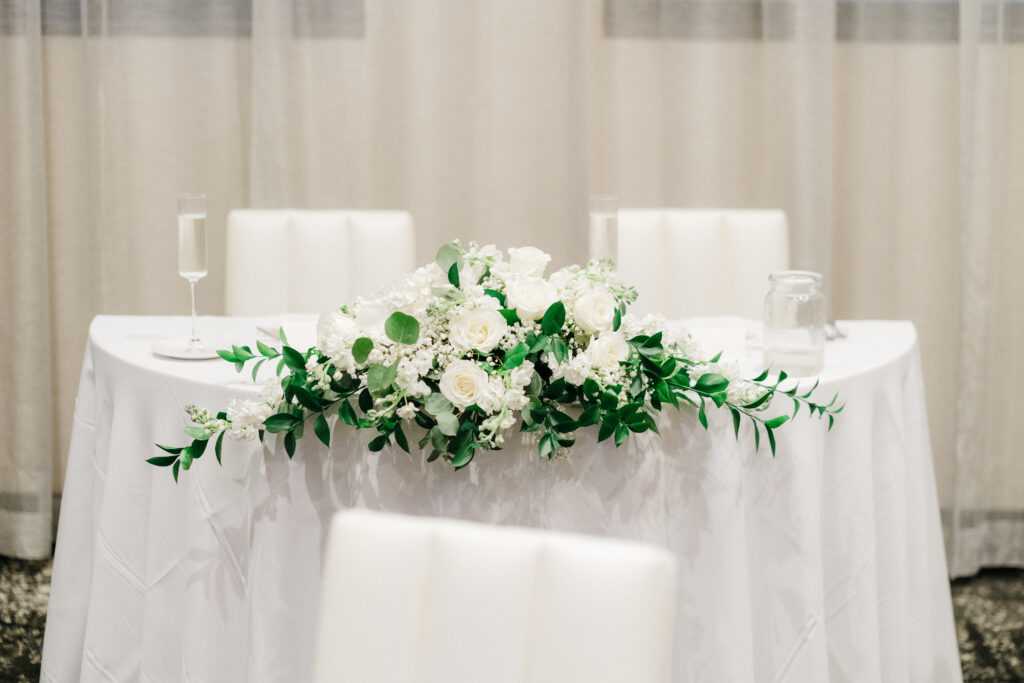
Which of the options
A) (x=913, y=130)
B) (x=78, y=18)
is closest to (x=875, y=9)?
(x=913, y=130)

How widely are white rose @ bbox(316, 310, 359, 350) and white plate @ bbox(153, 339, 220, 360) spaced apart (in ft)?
1.38

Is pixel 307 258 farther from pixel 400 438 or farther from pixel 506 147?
pixel 400 438

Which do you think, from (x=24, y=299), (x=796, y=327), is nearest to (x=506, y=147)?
(x=24, y=299)

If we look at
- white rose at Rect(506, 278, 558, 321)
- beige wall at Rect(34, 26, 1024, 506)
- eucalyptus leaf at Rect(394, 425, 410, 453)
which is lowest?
eucalyptus leaf at Rect(394, 425, 410, 453)

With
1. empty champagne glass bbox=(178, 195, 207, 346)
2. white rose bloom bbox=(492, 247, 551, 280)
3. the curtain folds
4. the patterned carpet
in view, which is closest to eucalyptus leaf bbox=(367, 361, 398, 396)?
white rose bloom bbox=(492, 247, 551, 280)

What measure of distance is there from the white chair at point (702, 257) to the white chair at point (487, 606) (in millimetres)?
1651

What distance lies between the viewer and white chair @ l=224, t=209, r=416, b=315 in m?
2.59

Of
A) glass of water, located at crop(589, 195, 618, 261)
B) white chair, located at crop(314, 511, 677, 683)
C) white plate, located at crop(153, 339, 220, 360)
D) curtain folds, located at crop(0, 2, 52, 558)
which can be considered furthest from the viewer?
curtain folds, located at crop(0, 2, 52, 558)

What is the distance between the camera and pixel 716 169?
3.21 metres

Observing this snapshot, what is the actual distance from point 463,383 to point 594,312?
0.64 ft

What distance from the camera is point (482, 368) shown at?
4.76 ft

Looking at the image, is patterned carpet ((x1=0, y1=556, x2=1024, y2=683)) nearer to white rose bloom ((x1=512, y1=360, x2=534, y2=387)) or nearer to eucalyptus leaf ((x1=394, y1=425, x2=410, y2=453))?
eucalyptus leaf ((x1=394, y1=425, x2=410, y2=453))

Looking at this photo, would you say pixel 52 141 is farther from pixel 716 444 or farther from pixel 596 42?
pixel 716 444

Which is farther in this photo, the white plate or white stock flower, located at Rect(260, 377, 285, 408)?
the white plate
